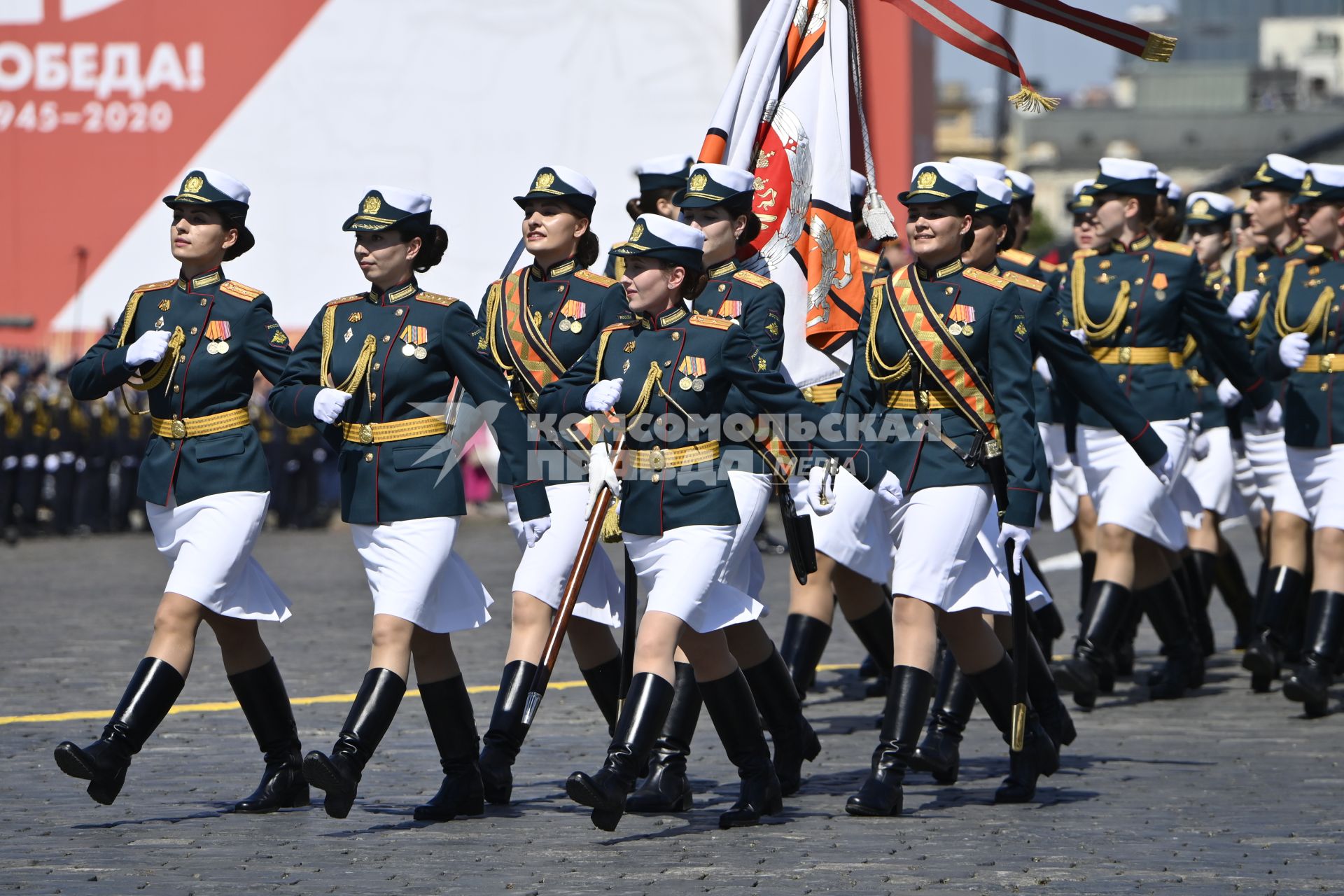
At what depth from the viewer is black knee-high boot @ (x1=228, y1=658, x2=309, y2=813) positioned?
25.1 feet

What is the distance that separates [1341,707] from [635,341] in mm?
4581

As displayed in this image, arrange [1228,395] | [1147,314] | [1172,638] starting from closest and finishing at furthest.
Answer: [1147,314]
[1172,638]
[1228,395]

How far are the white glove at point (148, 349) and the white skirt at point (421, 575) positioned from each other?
33.4 inches

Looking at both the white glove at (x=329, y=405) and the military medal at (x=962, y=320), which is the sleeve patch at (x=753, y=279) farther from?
the white glove at (x=329, y=405)

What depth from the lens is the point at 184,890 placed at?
20.6 feet

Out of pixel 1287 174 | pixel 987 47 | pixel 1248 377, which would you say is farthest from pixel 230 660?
pixel 1287 174

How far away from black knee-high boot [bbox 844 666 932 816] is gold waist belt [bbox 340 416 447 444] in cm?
172

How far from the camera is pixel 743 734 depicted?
7.53 m

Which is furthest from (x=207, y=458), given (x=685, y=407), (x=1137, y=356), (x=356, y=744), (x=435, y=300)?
(x=1137, y=356)

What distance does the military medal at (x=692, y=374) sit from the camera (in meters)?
7.32

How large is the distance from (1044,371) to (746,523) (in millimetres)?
4730

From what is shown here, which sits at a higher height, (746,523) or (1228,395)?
(1228,395)

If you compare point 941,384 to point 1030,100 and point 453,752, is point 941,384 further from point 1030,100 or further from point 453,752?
point 453,752

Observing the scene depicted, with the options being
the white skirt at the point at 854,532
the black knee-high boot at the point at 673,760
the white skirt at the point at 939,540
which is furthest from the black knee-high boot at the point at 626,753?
the white skirt at the point at 854,532
